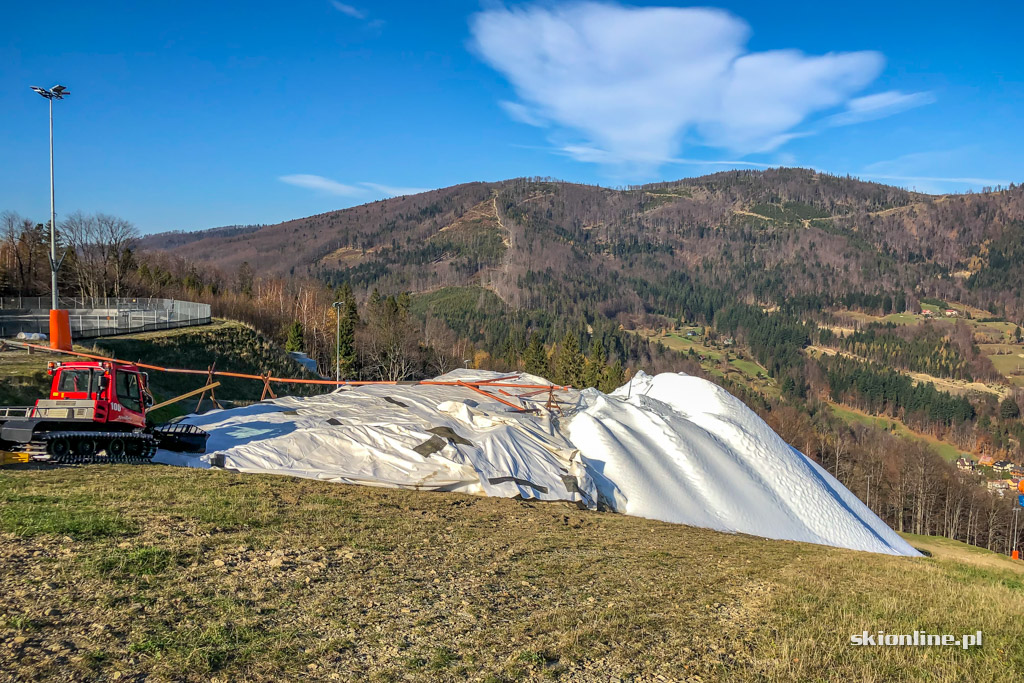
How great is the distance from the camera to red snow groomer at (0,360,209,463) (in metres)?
11.8

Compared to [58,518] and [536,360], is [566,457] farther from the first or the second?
[536,360]

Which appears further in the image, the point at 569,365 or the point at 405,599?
the point at 569,365

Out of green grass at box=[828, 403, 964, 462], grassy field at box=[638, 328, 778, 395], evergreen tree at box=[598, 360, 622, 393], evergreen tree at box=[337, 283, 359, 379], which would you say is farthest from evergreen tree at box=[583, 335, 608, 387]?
grassy field at box=[638, 328, 778, 395]

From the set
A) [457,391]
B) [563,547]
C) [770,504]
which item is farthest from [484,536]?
[457,391]

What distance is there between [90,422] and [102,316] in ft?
97.8

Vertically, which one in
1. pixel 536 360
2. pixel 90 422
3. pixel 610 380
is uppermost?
pixel 90 422

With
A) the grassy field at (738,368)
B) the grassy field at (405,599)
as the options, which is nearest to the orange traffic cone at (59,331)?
the grassy field at (405,599)

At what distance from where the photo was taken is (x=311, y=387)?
152 ft

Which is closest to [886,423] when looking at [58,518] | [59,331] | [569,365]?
[569,365]

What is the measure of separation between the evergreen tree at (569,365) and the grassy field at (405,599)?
68.3 m

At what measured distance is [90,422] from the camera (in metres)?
12.3

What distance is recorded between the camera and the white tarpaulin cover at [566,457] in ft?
45.7

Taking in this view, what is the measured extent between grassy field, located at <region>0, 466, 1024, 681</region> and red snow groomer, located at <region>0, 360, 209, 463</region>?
1307 millimetres

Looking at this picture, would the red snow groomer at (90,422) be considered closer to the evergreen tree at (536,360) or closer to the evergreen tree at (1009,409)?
the evergreen tree at (536,360)
